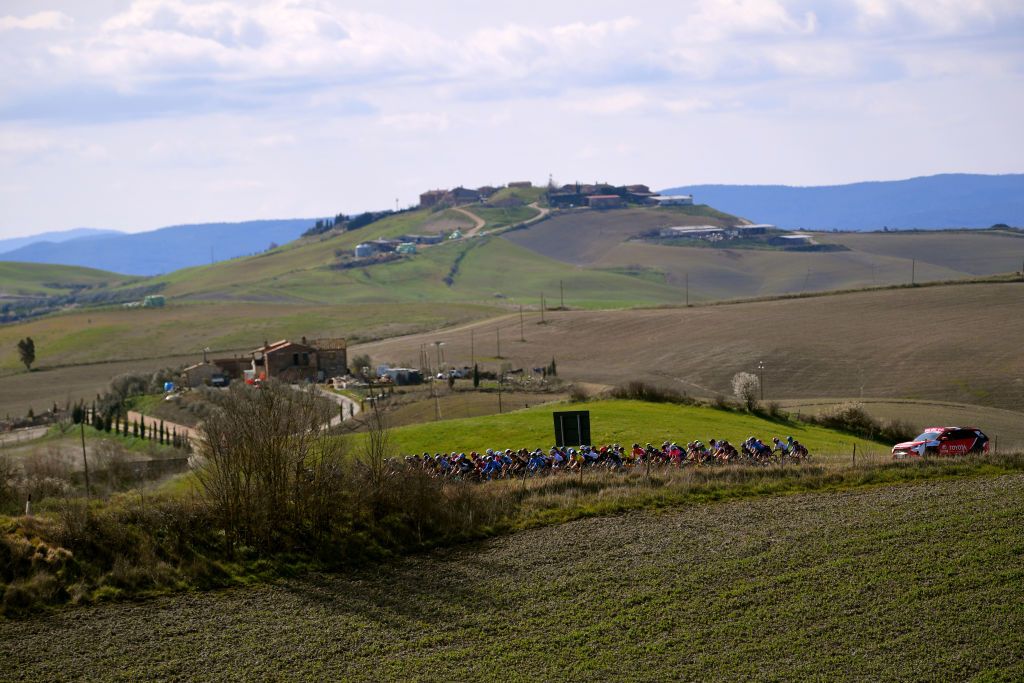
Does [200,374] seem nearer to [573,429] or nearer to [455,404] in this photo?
[455,404]

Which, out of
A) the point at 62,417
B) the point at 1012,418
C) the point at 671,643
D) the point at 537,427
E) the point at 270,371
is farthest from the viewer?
the point at 270,371

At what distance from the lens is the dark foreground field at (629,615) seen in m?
21.0

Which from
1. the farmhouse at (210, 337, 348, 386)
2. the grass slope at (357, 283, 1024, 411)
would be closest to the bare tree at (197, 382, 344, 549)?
the grass slope at (357, 283, 1024, 411)

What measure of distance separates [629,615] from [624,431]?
2390 centimetres

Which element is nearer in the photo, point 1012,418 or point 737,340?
point 1012,418

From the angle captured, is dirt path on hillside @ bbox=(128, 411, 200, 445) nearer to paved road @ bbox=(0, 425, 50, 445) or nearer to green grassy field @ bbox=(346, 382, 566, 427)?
paved road @ bbox=(0, 425, 50, 445)

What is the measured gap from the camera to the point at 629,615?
23.2m

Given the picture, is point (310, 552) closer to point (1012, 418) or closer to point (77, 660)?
point (77, 660)

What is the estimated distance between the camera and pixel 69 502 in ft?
94.7

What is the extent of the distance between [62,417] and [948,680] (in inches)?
3021

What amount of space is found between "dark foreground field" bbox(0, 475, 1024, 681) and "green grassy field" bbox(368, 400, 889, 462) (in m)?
15.5

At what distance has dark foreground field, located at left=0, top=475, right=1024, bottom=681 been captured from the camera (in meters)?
21.0

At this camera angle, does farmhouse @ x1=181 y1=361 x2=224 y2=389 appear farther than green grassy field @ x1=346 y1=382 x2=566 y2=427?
Yes

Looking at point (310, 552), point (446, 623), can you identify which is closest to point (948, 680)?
point (446, 623)
